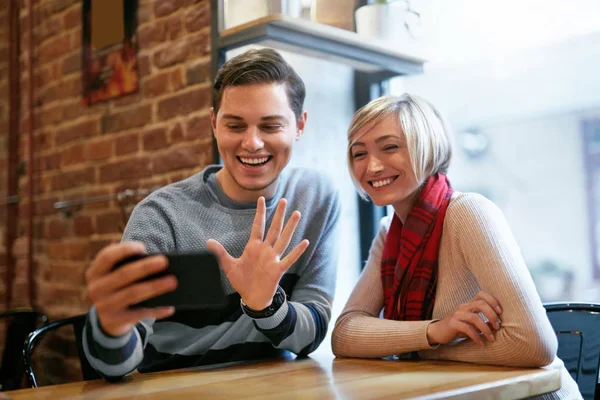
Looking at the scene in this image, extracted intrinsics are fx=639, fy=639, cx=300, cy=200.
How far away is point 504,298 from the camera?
129cm

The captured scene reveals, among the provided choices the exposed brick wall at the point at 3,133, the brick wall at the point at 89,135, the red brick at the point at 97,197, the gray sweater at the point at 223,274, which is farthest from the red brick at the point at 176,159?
the exposed brick wall at the point at 3,133

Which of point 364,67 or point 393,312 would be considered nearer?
point 393,312

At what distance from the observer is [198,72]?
218 centimetres

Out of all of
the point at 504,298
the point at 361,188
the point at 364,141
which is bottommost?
the point at 504,298

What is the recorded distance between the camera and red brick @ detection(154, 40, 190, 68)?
2236mm

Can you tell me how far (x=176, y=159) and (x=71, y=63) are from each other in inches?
36.4

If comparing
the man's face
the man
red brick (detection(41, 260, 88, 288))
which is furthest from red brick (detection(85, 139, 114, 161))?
the man's face

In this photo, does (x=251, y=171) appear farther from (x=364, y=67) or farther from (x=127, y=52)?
(x=127, y=52)

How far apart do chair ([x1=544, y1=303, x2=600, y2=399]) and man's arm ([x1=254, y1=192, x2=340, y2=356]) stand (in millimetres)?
540

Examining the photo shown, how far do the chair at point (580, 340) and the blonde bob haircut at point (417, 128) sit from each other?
0.44m

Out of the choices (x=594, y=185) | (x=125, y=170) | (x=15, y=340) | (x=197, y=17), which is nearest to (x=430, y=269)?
(x=594, y=185)

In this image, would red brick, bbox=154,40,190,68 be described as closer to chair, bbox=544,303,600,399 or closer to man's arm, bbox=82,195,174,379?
man's arm, bbox=82,195,174,379

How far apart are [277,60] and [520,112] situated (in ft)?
2.60

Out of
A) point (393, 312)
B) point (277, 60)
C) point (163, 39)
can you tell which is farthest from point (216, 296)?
point (163, 39)
